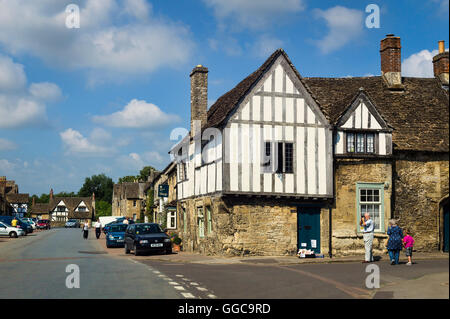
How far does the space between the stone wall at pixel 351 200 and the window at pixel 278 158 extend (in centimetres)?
233

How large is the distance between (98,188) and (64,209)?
17.9m

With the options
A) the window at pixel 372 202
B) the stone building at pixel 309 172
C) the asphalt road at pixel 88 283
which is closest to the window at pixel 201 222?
the stone building at pixel 309 172

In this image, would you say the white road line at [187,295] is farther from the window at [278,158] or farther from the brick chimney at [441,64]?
the brick chimney at [441,64]

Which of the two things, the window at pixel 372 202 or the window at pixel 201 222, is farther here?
the window at pixel 201 222

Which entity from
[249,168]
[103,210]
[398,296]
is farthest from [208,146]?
[103,210]

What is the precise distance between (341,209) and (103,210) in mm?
120900

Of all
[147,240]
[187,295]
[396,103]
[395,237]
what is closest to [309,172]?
[395,237]

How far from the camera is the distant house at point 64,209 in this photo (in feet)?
454

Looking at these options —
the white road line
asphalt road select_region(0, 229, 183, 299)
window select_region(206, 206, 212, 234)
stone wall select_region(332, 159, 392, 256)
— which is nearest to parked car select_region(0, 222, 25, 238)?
window select_region(206, 206, 212, 234)

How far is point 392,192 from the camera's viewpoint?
2453 cm

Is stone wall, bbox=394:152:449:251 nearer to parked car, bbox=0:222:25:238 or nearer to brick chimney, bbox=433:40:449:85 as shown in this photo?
brick chimney, bbox=433:40:449:85

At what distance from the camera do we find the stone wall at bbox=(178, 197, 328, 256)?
22562 mm

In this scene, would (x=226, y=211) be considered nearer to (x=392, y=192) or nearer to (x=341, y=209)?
(x=341, y=209)

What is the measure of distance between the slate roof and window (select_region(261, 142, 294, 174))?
2.45 m
